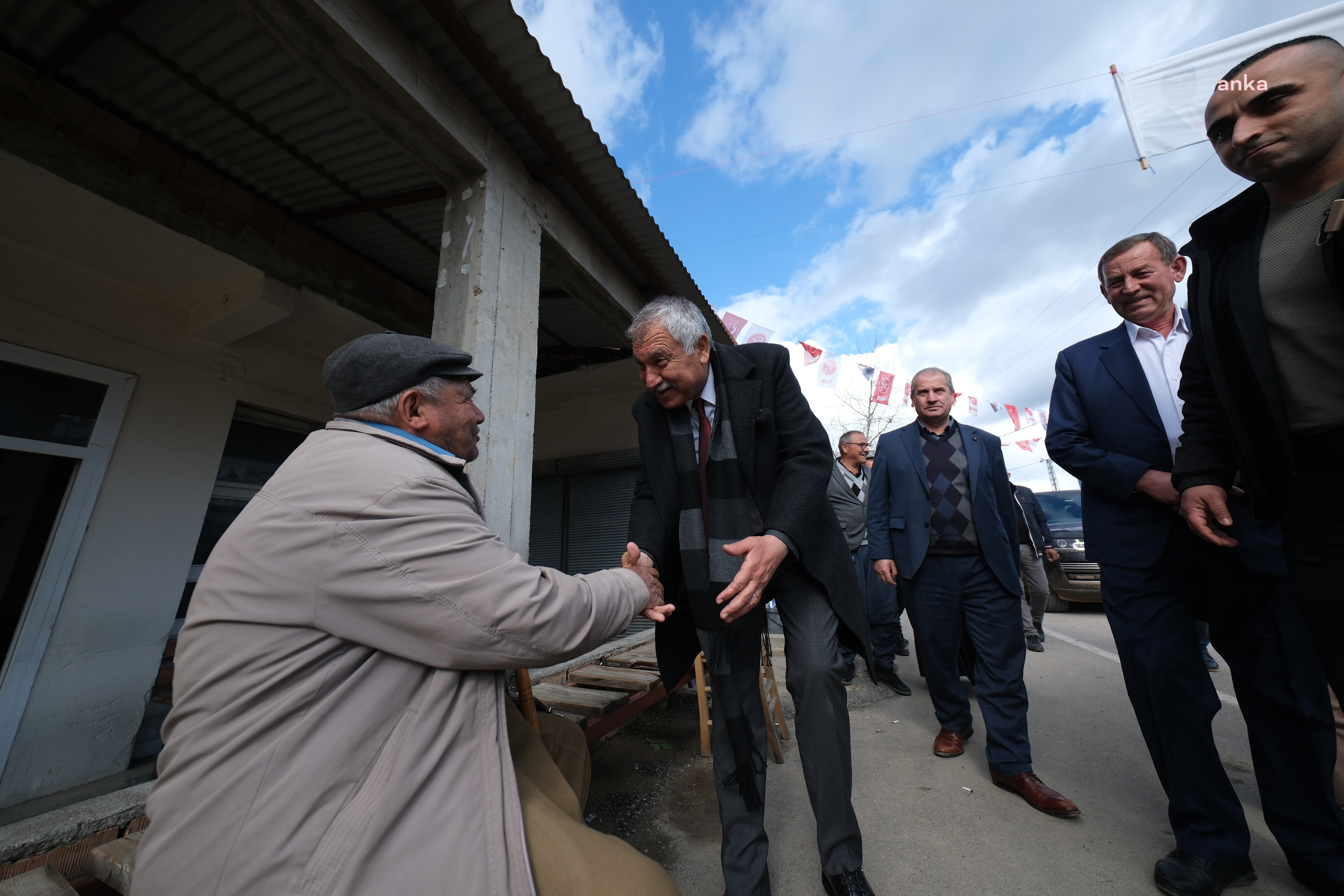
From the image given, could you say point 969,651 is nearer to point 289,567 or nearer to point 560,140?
point 289,567

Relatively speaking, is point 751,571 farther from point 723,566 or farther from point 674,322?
point 674,322

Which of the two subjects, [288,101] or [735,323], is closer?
[288,101]

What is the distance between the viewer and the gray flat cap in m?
1.31

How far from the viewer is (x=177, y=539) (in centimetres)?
414

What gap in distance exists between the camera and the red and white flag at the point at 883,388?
401 inches

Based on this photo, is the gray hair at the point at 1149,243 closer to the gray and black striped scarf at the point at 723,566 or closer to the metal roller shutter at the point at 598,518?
the gray and black striped scarf at the point at 723,566

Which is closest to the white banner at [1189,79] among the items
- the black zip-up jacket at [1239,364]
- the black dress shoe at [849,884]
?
the black zip-up jacket at [1239,364]

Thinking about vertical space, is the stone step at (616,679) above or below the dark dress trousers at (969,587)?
below

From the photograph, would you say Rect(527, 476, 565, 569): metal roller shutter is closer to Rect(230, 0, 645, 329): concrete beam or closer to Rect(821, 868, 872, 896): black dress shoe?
Rect(230, 0, 645, 329): concrete beam

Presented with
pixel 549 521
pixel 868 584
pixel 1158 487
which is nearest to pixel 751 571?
pixel 1158 487

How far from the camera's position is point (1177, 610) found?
1.83 metres

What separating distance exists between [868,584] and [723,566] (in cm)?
352

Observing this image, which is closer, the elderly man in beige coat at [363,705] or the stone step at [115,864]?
the elderly man in beige coat at [363,705]

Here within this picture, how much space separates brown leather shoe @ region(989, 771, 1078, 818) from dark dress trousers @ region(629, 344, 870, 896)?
0.98 metres
